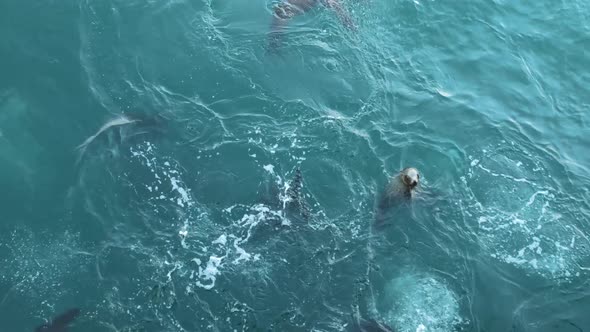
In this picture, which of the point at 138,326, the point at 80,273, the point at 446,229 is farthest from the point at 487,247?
the point at 80,273

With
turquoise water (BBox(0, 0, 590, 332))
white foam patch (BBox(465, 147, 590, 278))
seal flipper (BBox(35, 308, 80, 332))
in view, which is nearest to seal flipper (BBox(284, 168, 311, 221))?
turquoise water (BBox(0, 0, 590, 332))

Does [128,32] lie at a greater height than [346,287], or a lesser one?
greater

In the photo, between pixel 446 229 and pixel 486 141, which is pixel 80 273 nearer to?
pixel 446 229

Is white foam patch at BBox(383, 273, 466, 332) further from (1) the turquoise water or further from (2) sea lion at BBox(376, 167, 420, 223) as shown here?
(2) sea lion at BBox(376, 167, 420, 223)

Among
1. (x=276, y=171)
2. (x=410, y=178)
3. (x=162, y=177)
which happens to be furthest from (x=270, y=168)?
(x=410, y=178)

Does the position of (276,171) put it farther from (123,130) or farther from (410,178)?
(123,130)

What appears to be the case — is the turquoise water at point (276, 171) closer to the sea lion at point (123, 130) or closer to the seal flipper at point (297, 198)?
the sea lion at point (123, 130)
